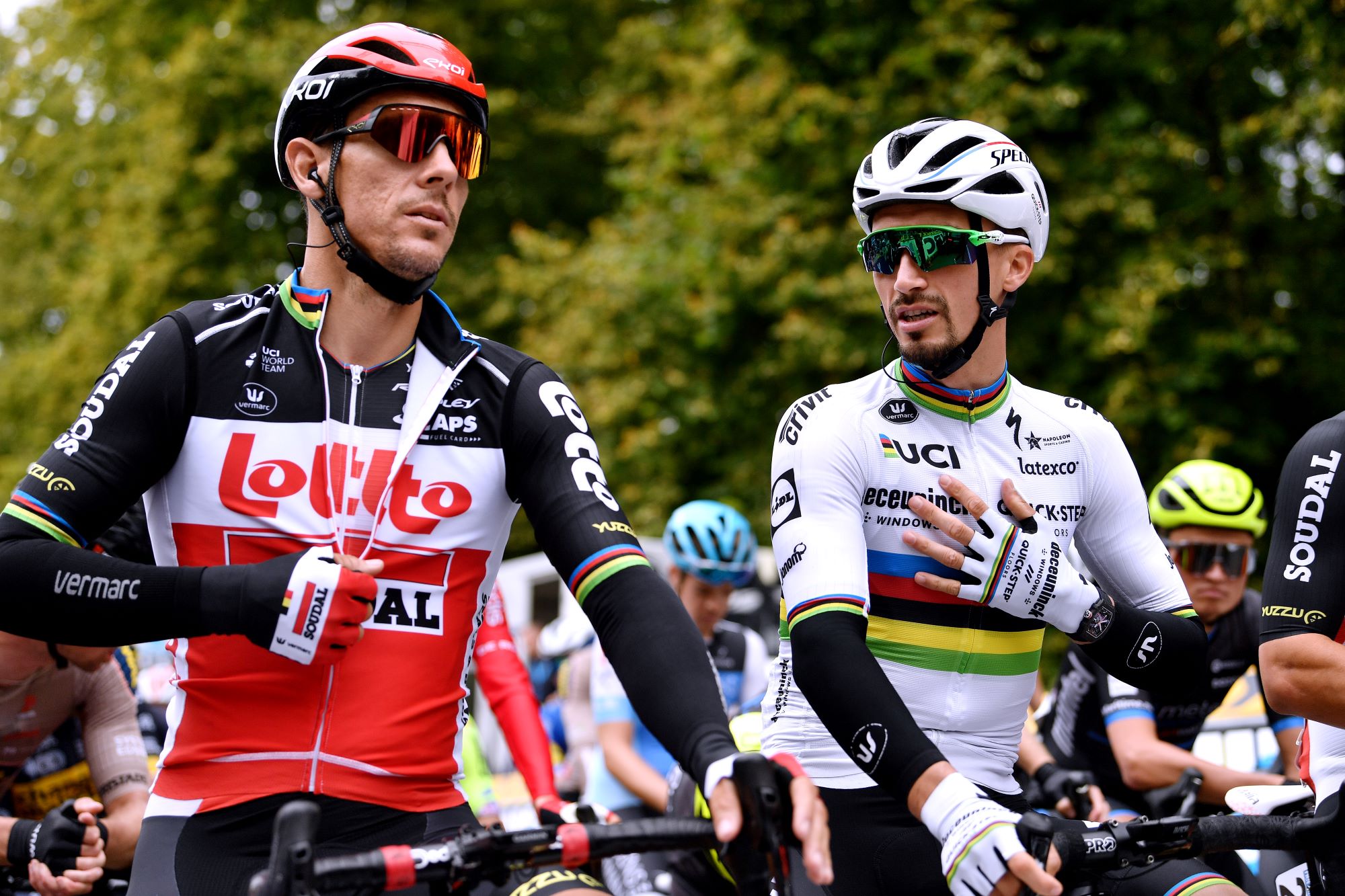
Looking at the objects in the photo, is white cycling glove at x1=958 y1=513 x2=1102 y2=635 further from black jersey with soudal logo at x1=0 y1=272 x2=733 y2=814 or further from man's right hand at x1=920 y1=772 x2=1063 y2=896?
black jersey with soudal logo at x1=0 y1=272 x2=733 y2=814

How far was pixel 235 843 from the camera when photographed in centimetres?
328

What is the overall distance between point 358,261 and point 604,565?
38.0 inches

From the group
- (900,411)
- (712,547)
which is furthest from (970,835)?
(712,547)

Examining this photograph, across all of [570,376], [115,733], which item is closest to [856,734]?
[115,733]

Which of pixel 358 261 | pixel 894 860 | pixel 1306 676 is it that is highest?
pixel 358 261

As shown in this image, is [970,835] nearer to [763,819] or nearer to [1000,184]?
[763,819]

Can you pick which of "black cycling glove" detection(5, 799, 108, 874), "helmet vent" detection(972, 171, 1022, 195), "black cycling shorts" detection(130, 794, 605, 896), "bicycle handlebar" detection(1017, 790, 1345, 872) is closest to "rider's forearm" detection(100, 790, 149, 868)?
"black cycling glove" detection(5, 799, 108, 874)

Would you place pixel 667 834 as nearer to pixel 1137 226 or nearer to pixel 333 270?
pixel 333 270

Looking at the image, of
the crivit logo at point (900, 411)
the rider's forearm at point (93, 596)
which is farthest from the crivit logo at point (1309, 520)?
the rider's forearm at point (93, 596)

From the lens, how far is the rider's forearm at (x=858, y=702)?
11.3 feet

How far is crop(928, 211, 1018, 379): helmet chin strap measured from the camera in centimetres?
427

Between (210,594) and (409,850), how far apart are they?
0.71 m

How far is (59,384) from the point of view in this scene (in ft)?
77.3

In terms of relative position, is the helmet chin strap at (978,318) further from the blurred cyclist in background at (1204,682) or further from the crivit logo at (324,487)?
the blurred cyclist in background at (1204,682)
